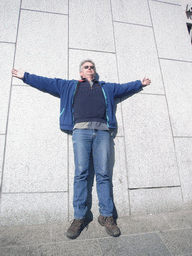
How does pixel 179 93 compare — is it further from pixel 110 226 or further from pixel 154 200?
pixel 110 226

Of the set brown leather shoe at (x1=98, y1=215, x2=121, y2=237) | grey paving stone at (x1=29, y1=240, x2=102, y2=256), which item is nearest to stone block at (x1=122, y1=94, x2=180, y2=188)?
brown leather shoe at (x1=98, y1=215, x2=121, y2=237)

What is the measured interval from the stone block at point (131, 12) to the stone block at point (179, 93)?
120 centimetres

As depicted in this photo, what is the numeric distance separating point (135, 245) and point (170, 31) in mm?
4425

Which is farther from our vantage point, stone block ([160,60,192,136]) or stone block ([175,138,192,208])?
stone block ([160,60,192,136])

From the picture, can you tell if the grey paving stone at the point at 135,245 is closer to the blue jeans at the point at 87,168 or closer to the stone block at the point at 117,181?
the blue jeans at the point at 87,168

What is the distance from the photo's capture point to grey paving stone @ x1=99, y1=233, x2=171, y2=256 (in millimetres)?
1710

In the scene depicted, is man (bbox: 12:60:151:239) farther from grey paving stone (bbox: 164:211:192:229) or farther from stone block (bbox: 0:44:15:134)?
grey paving stone (bbox: 164:211:192:229)

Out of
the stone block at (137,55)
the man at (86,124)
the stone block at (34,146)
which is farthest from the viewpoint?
the stone block at (137,55)

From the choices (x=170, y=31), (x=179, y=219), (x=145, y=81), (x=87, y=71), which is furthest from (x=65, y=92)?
(x=170, y=31)

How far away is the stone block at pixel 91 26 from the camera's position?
337cm

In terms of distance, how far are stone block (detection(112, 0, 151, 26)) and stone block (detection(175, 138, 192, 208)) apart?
9.44 ft

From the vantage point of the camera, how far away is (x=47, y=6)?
11.4 feet

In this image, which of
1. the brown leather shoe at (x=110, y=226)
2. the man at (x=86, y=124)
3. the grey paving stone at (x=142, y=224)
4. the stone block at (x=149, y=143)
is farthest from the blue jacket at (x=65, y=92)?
the grey paving stone at (x=142, y=224)

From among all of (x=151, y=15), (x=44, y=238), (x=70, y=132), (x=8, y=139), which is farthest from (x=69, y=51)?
(x=44, y=238)
